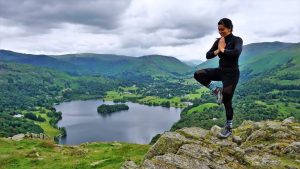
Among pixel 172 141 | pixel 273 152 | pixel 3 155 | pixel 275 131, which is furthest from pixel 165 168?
pixel 3 155

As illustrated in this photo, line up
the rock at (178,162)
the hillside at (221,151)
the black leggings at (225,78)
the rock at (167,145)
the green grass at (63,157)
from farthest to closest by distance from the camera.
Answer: the green grass at (63,157)
the rock at (167,145)
the hillside at (221,151)
the rock at (178,162)
the black leggings at (225,78)

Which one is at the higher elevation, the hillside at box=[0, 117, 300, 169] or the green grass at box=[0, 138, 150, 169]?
the hillside at box=[0, 117, 300, 169]

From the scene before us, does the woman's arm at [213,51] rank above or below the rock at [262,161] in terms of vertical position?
above

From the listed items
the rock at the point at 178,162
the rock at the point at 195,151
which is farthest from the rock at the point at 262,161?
the rock at the point at 178,162

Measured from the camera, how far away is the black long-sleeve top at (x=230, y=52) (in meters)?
18.7

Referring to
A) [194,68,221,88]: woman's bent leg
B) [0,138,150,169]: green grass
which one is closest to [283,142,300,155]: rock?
[194,68,221,88]: woman's bent leg

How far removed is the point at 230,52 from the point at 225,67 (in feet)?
4.22

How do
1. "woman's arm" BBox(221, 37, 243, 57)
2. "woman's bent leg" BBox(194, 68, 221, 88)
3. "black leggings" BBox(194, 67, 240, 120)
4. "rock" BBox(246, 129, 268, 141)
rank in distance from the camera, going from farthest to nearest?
"rock" BBox(246, 129, 268, 141)
"woman's bent leg" BBox(194, 68, 221, 88)
"black leggings" BBox(194, 67, 240, 120)
"woman's arm" BBox(221, 37, 243, 57)

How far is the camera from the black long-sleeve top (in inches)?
736

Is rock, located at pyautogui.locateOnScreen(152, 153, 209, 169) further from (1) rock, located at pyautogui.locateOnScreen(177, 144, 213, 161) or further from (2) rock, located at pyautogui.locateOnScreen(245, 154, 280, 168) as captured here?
(2) rock, located at pyautogui.locateOnScreen(245, 154, 280, 168)

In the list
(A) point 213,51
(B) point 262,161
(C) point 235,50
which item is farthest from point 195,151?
(C) point 235,50

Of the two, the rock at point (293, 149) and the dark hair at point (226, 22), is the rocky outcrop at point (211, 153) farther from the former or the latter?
the dark hair at point (226, 22)

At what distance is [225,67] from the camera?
776 inches

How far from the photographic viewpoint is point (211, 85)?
20703 mm
